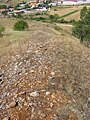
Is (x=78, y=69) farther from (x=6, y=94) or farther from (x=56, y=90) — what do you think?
(x=6, y=94)

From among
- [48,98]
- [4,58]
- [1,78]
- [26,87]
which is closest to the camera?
[48,98]

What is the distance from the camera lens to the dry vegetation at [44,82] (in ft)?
64.2

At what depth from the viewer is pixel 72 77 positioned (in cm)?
2462

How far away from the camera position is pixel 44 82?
73.8 ft

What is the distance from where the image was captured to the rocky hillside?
64.0ft

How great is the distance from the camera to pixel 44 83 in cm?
2236

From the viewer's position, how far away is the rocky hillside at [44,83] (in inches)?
768

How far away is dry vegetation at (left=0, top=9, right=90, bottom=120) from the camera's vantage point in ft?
64.2

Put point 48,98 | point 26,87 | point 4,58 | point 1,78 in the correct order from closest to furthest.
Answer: point 48,98
point 26,87
point 1,78
point 4,58

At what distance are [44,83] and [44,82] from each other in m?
0.16

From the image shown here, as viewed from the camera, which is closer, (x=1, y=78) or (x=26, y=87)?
(x=26, y=87)

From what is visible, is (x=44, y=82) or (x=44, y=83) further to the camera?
(x=44, y=82)

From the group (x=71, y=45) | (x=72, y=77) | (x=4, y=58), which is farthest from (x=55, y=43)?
(x=72, y=77)

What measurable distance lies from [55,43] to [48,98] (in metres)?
13.0
